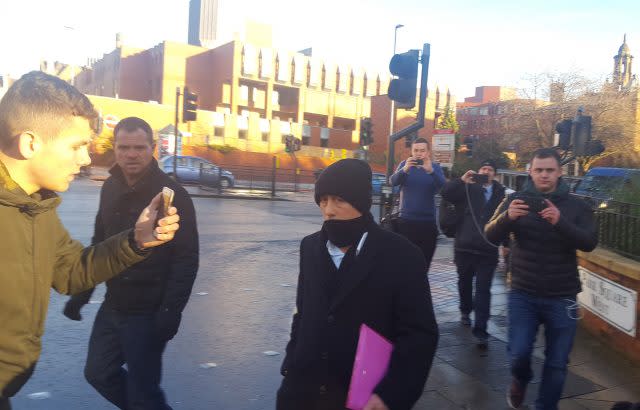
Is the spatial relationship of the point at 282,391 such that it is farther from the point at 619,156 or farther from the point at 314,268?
the point at 619,156

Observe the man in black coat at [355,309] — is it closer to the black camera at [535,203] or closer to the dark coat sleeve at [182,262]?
the dark coat sleeve at [182,262]

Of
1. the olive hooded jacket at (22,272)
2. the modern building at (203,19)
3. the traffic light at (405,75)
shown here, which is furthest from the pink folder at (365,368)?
the modern building at (203,19)

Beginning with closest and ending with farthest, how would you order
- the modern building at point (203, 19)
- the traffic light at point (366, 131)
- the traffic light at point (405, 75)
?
1. the traffic light at point (405, 75)
2. the traffic light at point (366, 131)
3. the modern building at point (203, 19)

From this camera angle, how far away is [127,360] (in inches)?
109

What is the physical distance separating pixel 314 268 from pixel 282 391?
0.52 meters

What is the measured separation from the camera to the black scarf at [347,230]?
2.18m

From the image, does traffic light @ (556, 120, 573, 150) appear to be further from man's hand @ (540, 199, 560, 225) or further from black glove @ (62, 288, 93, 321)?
black glove @ (62, 288, 93, 321)

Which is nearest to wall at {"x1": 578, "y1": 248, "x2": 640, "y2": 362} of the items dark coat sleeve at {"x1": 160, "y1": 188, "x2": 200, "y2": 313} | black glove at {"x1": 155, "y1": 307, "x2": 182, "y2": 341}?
dark coat sleeve at {"x1": 160, "y1": 188, "x2": 200, "y2": 313}

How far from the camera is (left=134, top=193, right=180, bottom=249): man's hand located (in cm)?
205

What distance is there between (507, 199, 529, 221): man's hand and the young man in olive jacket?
103 inches

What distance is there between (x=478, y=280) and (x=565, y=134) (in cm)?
603

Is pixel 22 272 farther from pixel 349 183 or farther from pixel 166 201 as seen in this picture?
pixel 349 183

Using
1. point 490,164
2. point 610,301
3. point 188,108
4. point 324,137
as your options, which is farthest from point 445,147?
point 324,137

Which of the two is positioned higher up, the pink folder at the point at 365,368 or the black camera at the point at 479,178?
the black camera at the point at 479,178
